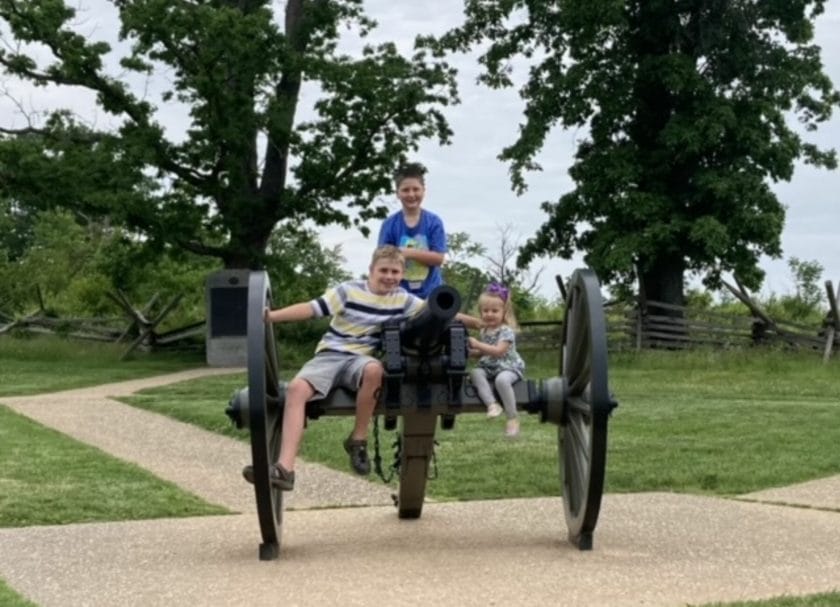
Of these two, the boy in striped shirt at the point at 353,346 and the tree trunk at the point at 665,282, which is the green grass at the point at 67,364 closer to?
the tree trunk at the point at 665,282

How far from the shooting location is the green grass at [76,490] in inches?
380

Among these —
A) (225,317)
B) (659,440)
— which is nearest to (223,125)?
(225,317)

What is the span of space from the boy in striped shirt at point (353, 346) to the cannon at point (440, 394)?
9 centimetres

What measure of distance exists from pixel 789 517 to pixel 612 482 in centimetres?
247

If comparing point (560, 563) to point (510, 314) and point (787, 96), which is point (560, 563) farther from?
point (787, 96)

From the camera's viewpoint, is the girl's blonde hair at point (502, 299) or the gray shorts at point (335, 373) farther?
the girl's blonde hair at point (502, 299)

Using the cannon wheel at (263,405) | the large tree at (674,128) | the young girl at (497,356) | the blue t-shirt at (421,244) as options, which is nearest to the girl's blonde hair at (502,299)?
the young girl at (497,356)

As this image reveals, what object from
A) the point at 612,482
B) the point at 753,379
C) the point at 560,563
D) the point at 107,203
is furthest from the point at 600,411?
the point at 107,203

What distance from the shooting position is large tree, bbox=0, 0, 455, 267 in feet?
97.9

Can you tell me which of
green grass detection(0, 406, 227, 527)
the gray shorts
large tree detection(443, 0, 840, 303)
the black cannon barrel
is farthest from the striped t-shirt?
large tree detection(443, 0, 840, 303)

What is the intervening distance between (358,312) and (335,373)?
0.38m

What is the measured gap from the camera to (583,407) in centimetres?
729

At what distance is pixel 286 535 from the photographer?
327 inches

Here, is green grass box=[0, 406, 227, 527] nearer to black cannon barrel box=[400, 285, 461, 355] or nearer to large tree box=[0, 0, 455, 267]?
black cannon barrel box=[400, 285, 461, 355]
